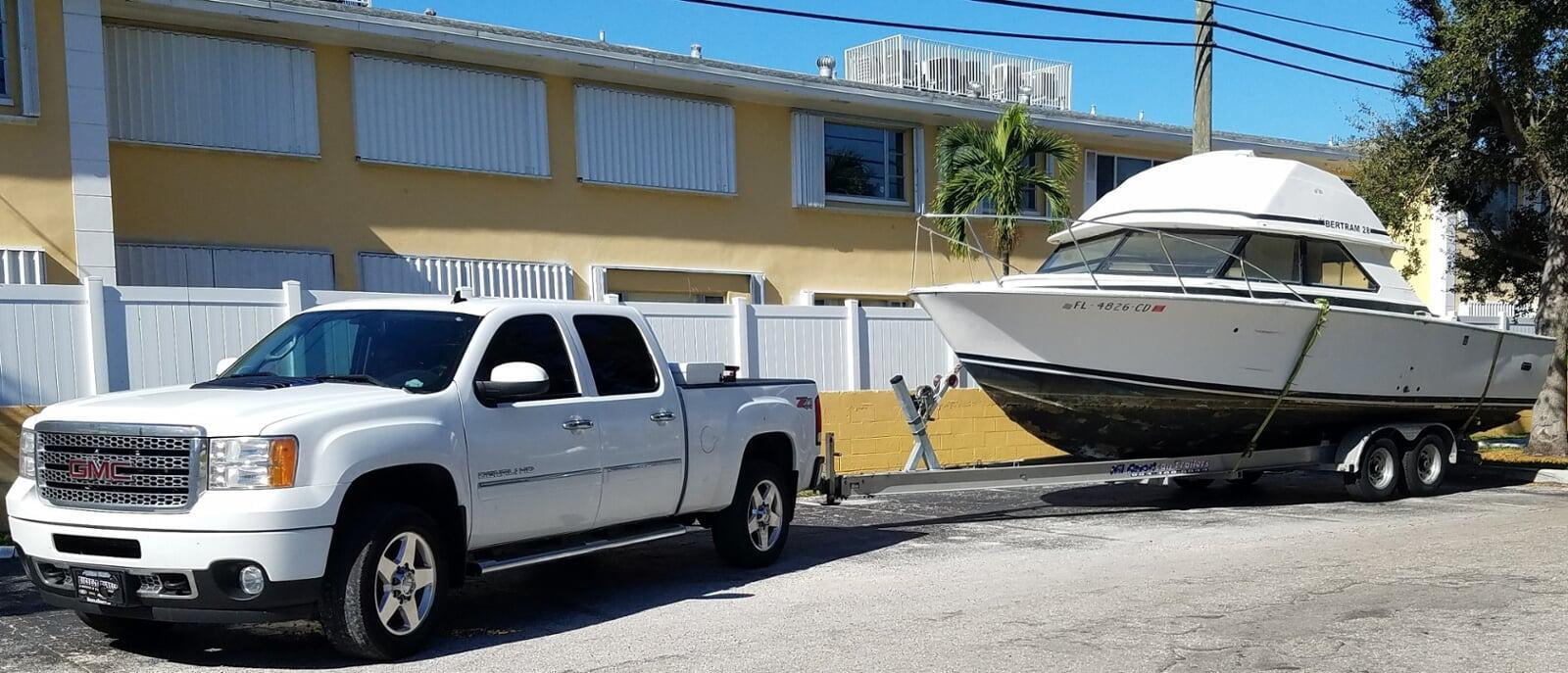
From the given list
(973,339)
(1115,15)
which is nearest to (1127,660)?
(973,339)

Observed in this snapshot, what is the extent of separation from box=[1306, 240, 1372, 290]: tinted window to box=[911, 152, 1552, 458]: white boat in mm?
19

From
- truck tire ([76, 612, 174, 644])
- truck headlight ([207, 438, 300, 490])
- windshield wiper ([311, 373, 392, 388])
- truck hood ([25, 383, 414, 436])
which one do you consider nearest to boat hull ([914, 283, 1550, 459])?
windshield wiper ([311, 373, 392, 388])

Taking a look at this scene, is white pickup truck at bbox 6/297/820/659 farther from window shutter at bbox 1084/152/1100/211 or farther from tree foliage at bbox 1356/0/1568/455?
window shutter at bbox 1084/152/1100/211

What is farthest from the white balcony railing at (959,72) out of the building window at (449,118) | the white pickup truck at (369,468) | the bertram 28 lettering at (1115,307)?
the white pickup truck at (369,468)

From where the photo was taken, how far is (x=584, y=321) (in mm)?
8656

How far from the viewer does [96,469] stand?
21.7 feet

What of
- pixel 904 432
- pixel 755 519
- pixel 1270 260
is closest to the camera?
pixel 755 519

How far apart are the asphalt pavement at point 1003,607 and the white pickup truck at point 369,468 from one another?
0.48 m

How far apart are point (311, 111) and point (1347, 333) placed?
1228cm

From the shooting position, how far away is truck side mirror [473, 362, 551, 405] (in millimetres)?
7406

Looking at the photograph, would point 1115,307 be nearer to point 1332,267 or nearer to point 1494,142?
point 1332,267

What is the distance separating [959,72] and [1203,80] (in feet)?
27.8

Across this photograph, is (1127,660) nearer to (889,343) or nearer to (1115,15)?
(889,343)

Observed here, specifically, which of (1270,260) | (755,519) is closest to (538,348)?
(755,519)
